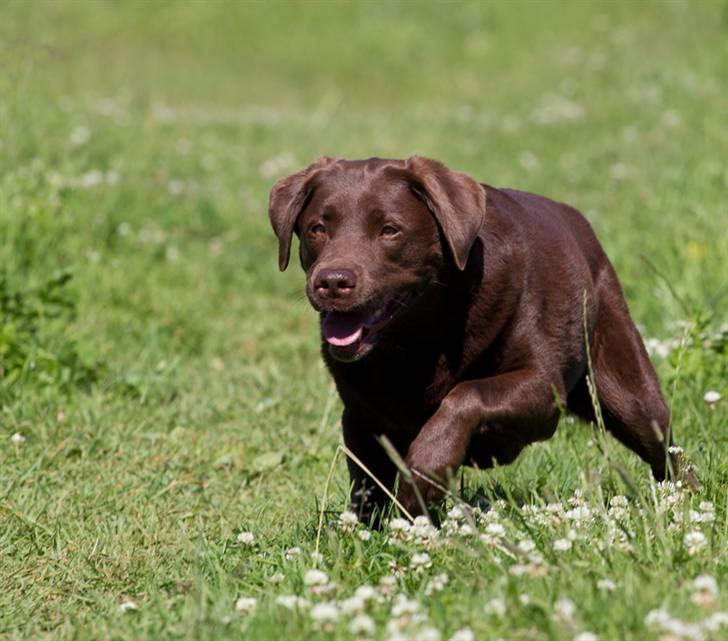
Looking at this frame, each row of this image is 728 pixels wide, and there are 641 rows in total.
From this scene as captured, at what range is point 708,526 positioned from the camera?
128 inches

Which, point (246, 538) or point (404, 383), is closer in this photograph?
point (246, 538)

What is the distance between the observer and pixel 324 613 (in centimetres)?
265

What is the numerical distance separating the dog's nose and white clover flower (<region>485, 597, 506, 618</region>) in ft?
4.10

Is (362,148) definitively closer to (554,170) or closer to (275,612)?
(554,170)

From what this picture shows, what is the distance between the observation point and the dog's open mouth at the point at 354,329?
3.77 meters

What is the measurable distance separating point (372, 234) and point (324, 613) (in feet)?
5.23

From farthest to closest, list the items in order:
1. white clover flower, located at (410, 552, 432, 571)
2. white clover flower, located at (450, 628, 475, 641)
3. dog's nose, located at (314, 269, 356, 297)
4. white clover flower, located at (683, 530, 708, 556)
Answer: dog's nose, located at (314, 269, 356, 297), white clover flower, located at (410, 552, 432, 571), white clover flower, located at (683, 530, 708, 556), white clover flower, located at (450, 628, 475, 641)

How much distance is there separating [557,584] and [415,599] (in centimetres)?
34

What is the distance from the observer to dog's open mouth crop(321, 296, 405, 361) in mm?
3770

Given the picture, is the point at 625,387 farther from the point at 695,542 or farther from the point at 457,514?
the point at 695,542

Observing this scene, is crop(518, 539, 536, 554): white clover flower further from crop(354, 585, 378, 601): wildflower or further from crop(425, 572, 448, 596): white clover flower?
crop(354, 585, 378, 601): wildflower

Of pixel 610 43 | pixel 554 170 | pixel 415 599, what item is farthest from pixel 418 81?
pixel 415 599

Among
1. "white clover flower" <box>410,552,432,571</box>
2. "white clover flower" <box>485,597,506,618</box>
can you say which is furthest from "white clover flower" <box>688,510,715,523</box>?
"white clover flower" <box>485,597,506,618</box>

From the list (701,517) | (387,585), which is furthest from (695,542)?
(387,585)
